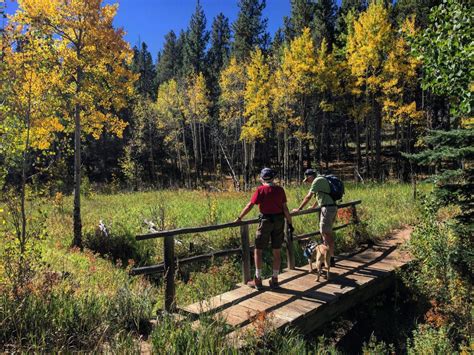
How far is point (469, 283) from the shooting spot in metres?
7.27

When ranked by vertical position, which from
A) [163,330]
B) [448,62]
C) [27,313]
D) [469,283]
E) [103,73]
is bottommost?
[469,283]

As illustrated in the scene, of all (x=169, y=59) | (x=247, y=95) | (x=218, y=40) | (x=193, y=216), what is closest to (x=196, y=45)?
(x=218, y=40)

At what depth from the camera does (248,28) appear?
39500 millimetres

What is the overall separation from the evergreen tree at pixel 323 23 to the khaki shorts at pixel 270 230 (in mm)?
31630

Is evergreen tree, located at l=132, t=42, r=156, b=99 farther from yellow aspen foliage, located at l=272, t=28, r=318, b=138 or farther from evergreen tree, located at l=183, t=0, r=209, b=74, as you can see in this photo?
yellow aspen foliage, located at l=272, t=28, r=318, b=138

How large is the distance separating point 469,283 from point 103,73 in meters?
11.2

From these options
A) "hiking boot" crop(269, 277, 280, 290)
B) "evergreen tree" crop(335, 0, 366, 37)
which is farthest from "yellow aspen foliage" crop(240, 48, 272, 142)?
"hiking boot" crop(269, 277, 280, 290)

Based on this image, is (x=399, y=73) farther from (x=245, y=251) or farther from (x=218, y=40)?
(x=218, y=40)

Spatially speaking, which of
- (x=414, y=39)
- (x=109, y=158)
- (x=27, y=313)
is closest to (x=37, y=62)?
(x=27, y=313)

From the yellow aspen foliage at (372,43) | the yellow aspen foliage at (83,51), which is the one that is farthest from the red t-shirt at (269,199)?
the yellow aspen foliage at (372,43)

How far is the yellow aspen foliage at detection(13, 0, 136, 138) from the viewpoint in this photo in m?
11.0

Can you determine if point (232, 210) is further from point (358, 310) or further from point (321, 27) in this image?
point (321, 27)

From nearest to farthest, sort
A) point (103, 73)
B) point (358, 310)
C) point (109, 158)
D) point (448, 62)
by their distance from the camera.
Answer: point (448, 62), point (358, 310), point (103, 73), point (109, 158)

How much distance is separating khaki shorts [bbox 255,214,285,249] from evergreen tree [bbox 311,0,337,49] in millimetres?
31630
